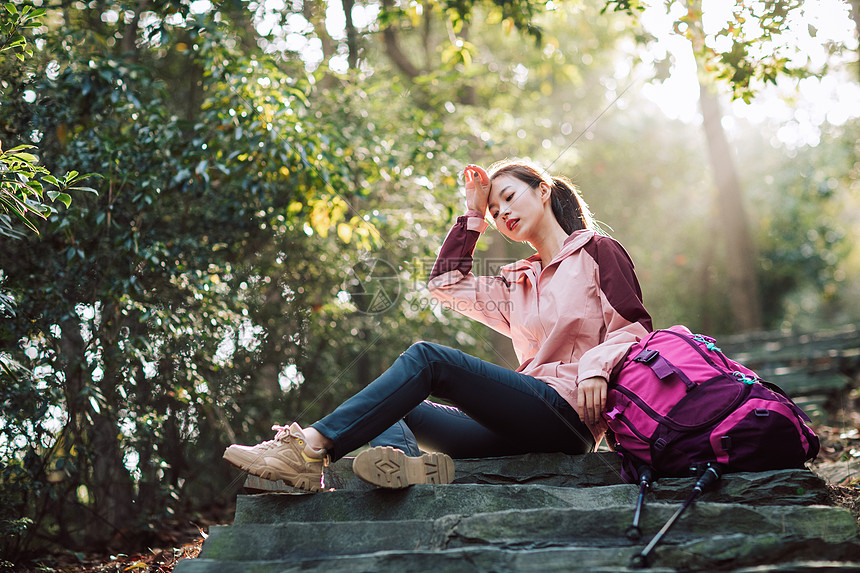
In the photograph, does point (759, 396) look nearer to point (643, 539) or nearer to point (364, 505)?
point (643, 539)

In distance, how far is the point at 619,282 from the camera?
2471 mm

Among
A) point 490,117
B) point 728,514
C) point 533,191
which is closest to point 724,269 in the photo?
point 490,117

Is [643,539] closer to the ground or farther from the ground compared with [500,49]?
closer to the ground

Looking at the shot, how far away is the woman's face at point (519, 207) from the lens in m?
2.88

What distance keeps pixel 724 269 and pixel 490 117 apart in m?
8.70

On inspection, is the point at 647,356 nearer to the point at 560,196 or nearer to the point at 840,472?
the point at 560,196

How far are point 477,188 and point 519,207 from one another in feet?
0.87

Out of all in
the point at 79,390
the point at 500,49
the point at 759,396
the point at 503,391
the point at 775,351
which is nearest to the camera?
the point at 759,396

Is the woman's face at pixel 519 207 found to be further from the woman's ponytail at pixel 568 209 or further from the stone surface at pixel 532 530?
the stone surface at pixel 532 530

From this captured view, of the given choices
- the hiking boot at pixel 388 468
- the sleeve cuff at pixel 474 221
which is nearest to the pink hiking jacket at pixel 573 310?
the sleeve cuff at pixel 474 221

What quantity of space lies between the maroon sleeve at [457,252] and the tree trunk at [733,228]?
8.13 m

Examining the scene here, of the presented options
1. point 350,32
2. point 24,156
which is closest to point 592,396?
point 24,156

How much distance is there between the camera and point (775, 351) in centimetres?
665

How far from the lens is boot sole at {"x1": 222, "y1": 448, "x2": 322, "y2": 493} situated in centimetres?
209
